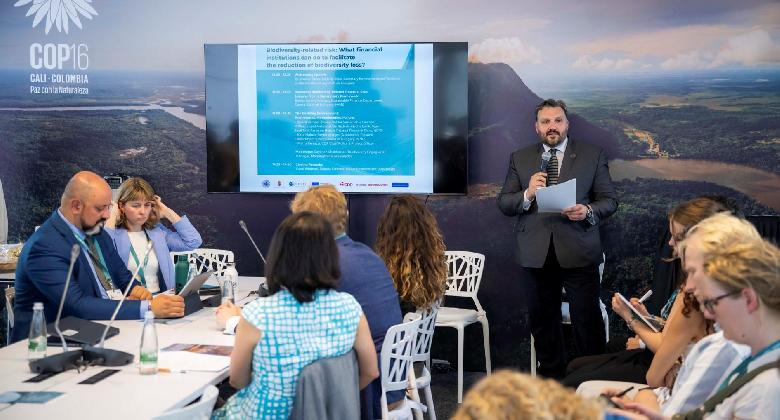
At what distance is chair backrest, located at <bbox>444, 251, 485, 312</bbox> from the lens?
5578 mm

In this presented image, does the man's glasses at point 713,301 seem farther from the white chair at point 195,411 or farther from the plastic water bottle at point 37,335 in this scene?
the plastic water bottle at point 37,335

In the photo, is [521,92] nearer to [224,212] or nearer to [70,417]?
[224,212]

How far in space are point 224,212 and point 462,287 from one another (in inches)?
71.4

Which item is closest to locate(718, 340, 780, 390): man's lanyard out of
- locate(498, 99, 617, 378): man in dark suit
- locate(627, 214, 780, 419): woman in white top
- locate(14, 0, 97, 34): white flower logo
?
locate(627, 214, 780, 419): woman in white top

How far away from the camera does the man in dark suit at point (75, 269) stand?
3.49 metres

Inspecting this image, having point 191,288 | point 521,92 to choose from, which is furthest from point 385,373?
point 521,92

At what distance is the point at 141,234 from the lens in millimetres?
4770

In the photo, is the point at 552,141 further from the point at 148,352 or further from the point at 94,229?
the point at 148,352


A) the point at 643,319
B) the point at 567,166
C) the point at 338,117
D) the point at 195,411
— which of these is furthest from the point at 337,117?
the point at 195,411

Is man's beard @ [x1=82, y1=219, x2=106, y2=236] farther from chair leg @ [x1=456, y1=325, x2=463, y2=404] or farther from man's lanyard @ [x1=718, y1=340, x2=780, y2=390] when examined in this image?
man's lanyard @ [x1=718, y1=340, x2=780, y2=390]

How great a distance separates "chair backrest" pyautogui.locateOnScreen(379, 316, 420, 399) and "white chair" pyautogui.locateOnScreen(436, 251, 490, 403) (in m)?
1.48

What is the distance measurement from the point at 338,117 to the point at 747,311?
4082 millimetres

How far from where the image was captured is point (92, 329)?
3.23 meters

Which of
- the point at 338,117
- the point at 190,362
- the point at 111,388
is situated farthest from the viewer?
the point at 338,117
